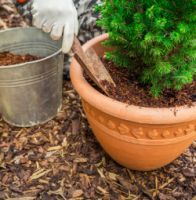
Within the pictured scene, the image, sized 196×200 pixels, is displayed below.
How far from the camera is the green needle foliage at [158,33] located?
0.89m


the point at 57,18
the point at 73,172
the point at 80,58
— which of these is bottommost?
the point at 73,172

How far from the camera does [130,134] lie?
3.75 ft

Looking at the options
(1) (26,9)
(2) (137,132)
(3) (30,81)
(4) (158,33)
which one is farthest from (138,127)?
(1) (26,9)

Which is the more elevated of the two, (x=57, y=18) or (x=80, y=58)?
(x=57, y=18)

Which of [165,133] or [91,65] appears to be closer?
[165,133]

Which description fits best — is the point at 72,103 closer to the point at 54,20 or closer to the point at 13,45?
the point at 13,45

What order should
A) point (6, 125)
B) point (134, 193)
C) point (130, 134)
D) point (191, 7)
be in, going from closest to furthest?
point (191, 7)
point (130, 134)
point (134, 193)
point (6, 125)

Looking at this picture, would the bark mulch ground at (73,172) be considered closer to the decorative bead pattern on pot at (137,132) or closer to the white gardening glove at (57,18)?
the decorative bead pattern on pot at (137,132)

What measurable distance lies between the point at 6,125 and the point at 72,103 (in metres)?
0.71

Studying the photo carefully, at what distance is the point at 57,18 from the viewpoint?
116cm

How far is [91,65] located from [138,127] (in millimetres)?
527

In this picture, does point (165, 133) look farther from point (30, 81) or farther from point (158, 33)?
point (30, 81)

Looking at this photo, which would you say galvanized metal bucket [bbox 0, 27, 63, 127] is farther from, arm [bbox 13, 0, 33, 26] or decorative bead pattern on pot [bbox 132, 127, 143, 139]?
decorative bead pattern on pot [bbox 132, 127, 143, 139]

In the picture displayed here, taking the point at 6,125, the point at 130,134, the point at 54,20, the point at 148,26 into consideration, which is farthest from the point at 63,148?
the point at 148,26
